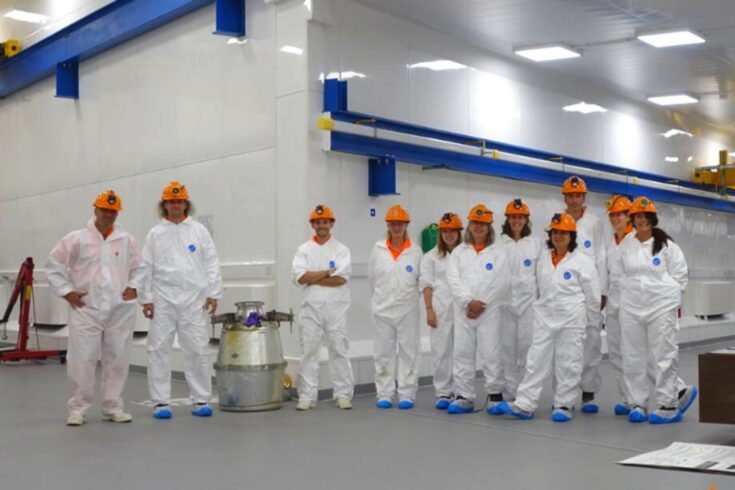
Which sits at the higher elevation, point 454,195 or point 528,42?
point 528,42

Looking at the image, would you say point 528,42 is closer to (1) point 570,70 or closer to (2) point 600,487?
(1) point 570,70

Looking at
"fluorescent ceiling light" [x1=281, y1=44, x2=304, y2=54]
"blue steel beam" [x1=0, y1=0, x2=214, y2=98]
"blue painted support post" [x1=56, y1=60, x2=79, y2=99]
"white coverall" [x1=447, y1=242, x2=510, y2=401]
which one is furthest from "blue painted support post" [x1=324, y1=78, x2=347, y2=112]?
"blue painted support post" [x1=56, y1=60, x2=79, y2=99]

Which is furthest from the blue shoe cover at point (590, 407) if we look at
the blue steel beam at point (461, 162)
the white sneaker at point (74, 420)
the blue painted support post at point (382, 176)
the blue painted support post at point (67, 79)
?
the blue painted support post at point (67, 79)

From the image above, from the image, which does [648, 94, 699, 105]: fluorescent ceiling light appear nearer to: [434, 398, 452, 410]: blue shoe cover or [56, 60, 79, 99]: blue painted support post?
[434, 398, 452, 410]: blue shoe cover

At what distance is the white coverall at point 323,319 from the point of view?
7469 mm

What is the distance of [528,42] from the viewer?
33.9 ft

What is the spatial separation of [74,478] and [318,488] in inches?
58.6

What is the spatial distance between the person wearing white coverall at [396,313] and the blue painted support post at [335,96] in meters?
1.34

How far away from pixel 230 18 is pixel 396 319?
390 cm

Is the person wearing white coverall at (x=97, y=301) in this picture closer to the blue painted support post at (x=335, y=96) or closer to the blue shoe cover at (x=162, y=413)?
the blue shoe cover at (x=162, y=413)

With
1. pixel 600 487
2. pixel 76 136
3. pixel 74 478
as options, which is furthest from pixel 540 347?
pixel 76 136

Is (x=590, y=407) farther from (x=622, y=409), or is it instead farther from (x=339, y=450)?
(x=339, y=450)

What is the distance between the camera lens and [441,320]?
7.57m

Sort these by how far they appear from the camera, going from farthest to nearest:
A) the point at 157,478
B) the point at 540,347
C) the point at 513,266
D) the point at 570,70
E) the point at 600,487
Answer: the point at 570,70, the point at 513,266, the point at 540,347, the point at 157,478, the point at 600,487
